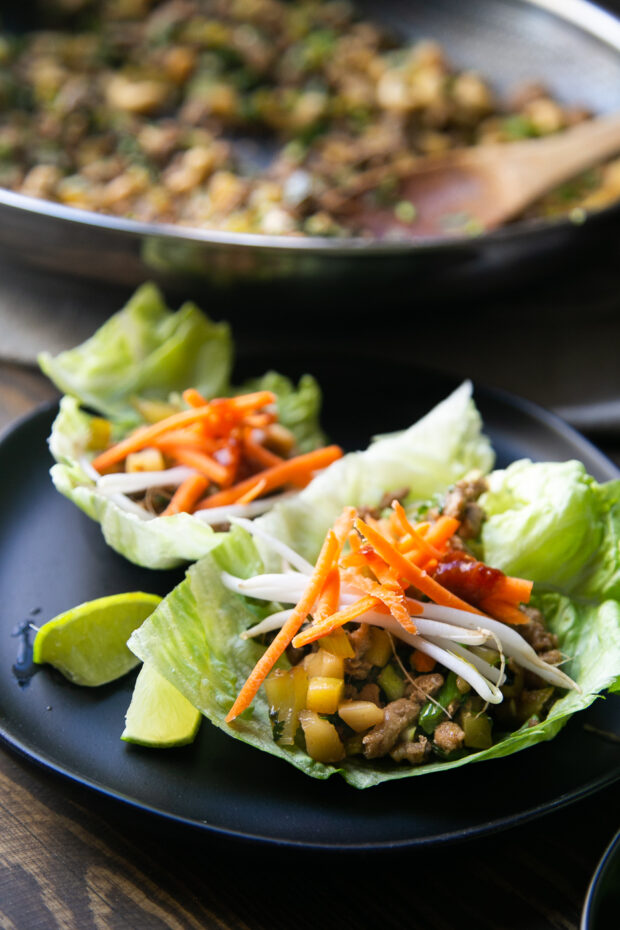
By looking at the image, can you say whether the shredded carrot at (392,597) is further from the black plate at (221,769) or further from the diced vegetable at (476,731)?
the black plate at (221,769)

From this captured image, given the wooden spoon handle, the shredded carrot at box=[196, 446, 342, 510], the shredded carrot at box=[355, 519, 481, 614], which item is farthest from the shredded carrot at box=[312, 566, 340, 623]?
the wooden spoon handle

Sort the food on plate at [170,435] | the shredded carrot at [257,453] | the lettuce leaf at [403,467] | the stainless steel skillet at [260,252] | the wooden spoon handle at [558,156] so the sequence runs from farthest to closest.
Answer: the wooden spoon handle at [558,156] → the stainless steel skillet at [260,252] → the shredded carrot at [257,453] → the lettuce leaf at [403,467] → the food on plate at [170,435]

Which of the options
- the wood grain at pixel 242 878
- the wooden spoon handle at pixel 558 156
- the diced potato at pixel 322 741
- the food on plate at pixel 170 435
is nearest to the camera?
the wood grain at pixel 242 878

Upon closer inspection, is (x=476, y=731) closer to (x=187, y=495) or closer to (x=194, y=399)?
(x=187, y=495)

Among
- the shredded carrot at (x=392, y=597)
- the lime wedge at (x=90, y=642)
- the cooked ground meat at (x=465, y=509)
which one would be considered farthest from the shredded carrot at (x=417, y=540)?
the lime wedge at (x=90, y=642)

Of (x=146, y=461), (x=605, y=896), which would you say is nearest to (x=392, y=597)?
(x=605, y=896)

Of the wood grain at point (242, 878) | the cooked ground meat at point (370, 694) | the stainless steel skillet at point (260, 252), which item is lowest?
the wood grain at point (242, 878)
